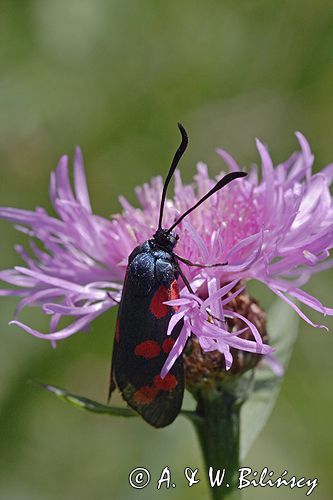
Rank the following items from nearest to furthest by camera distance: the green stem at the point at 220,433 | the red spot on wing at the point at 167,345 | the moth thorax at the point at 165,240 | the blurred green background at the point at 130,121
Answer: the red spot on wing at the point at 167,345 < the moth thorax at the point at 165,240 < the green stem at the point at 220,433 < the blurred green background at the point at 130,121

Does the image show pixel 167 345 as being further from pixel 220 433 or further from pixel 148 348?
pixel 220 433

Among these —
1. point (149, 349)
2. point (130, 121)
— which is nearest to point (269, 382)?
point (149, 349)

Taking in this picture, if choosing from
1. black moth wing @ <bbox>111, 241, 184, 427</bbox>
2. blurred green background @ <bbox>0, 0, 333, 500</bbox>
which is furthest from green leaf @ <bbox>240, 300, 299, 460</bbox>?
blurred green background @ <bbox>0, 0, 333, 500</bbox>

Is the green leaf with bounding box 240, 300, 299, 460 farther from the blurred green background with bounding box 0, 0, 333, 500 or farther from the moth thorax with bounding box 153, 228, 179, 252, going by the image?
the blurred green background with bounding box 0, 0, 333, 500

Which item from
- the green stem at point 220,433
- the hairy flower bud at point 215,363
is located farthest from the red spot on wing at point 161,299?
the green stem at point 220,433

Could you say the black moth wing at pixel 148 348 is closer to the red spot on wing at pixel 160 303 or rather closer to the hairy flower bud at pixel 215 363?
the red spot on wing at pixel 160 303

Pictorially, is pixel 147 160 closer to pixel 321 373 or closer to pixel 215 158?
pixel 215 158

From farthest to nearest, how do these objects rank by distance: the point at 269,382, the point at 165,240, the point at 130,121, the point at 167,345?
the point at 130,121 → the point at 269,382 → the point at 165,240 → the point at 167,345
